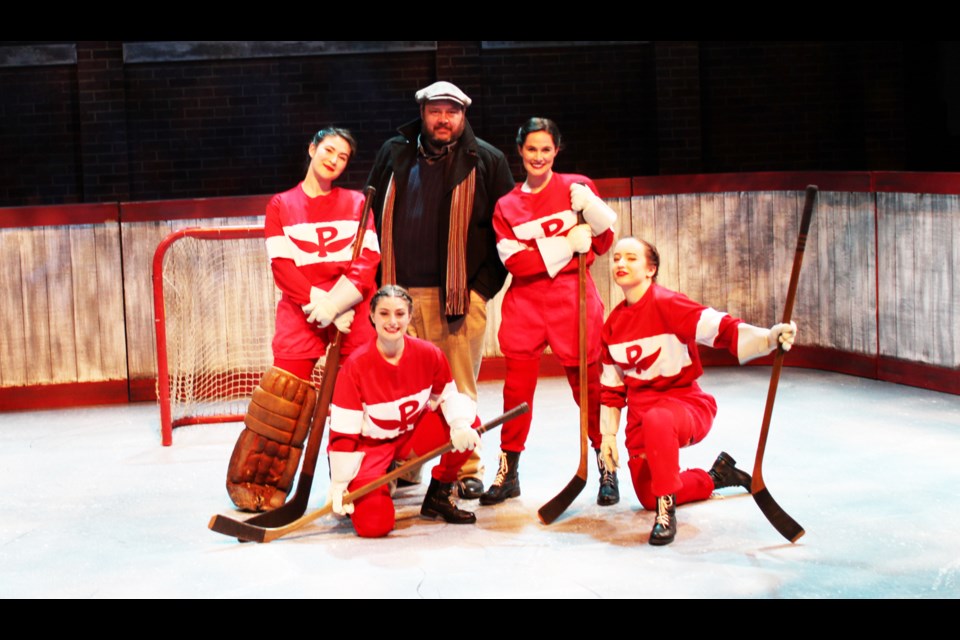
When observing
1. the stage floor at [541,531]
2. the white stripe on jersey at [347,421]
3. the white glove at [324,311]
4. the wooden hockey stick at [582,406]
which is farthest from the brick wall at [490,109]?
the white stripe on jersey at [347,421]

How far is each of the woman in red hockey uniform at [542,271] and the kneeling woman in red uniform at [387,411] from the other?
1.40 feet

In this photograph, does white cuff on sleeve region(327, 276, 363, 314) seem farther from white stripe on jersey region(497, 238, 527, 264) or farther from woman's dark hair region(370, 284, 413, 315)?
white stripe on jersey region(497, 238, 527, 264)

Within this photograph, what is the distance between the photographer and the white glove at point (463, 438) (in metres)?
4.82

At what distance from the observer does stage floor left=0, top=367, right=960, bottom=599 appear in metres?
4.26

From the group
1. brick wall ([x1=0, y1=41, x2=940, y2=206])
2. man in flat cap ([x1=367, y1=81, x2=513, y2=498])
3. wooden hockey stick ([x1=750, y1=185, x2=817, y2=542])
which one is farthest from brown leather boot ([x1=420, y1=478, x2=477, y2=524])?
brick wall ([x1=0, y1=41, x2=940, y2=206])

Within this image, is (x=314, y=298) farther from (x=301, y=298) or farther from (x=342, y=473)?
(x=342, y=473)

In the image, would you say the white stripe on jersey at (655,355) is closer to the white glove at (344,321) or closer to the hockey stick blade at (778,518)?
the hockey stick blade at (778,518)

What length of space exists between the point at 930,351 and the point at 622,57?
5019 mm

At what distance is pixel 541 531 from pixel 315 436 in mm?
1028

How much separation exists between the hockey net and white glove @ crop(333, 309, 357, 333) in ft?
7.41

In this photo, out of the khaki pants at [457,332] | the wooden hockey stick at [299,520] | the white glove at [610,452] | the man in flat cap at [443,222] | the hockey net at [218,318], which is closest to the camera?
the wooden hockey stick at [299,520]

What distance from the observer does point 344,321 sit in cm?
523

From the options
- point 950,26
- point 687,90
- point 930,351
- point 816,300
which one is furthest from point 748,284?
point 687,90

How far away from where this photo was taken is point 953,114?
450 inches
